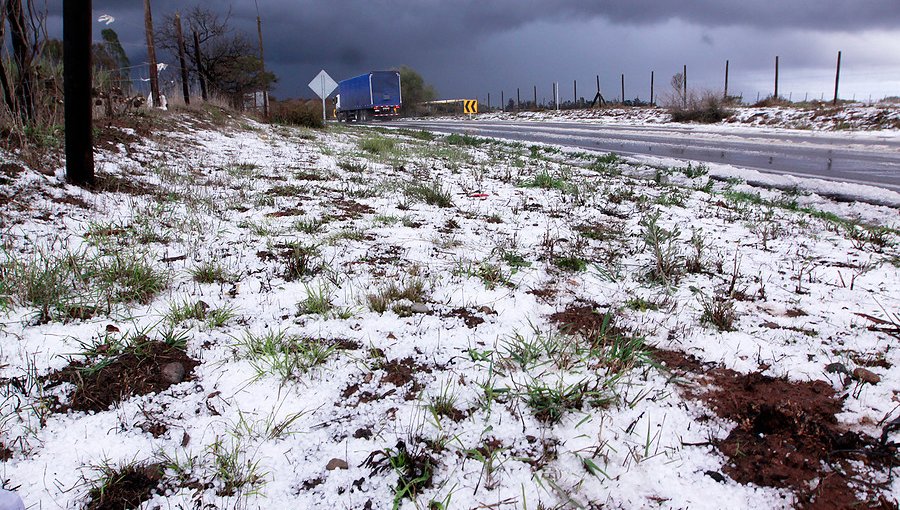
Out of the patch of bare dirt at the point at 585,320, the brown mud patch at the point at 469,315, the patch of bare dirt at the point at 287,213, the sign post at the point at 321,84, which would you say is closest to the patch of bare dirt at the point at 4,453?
the brown mud patch at the point at 469,315

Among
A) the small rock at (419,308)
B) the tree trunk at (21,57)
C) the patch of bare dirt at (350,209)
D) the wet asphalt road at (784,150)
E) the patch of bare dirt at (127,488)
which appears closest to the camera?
the patch of bare dirt at (127,488)

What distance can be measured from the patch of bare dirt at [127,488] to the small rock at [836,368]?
8.70 ft

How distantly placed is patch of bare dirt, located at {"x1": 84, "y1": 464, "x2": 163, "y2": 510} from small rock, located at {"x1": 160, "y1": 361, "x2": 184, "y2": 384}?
52cm

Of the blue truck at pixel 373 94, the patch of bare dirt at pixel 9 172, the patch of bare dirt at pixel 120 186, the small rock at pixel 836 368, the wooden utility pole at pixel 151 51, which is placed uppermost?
the blue truck at pixel 373 94

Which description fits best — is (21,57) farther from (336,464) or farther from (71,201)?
(336,464)

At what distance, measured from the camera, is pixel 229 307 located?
272 centimetres

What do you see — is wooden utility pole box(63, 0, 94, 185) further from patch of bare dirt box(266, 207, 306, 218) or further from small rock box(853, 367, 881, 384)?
small rock box(853, 367, 881, 384)

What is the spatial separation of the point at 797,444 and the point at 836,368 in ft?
2.19

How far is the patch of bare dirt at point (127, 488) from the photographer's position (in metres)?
1.45

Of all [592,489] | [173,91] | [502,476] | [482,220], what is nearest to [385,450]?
[502,476]

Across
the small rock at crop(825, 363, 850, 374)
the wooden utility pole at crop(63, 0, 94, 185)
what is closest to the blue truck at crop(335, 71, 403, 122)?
the wooden utility pole at crop(63, 0, 94, 185)

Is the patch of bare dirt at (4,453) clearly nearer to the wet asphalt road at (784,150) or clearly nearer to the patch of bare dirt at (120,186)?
the patch of bare dirt at (120,186)

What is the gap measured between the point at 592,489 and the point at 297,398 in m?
1.17

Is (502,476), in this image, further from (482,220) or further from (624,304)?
(482,220)
